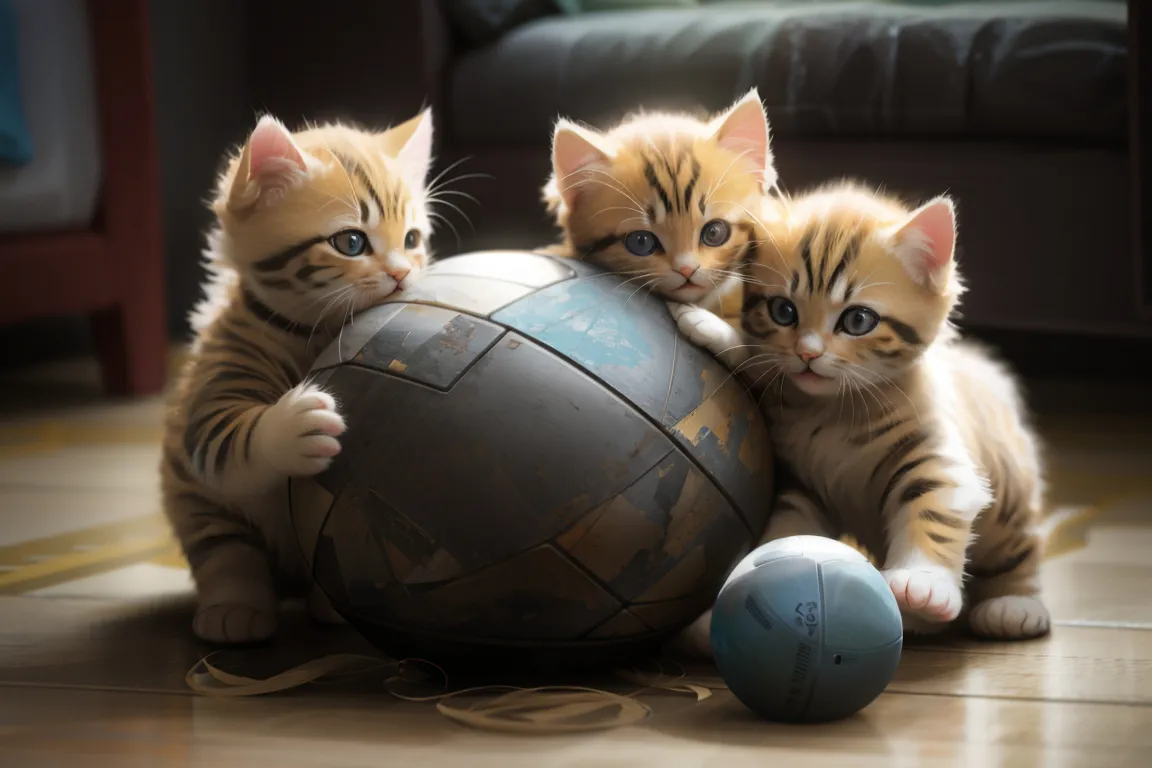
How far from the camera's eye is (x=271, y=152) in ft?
5.10

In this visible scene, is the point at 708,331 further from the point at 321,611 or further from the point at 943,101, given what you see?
the point at 943,101

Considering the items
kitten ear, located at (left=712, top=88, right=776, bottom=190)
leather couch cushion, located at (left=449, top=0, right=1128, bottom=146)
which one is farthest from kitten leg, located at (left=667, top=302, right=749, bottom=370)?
leather couch cushion, located at (left=449, top=0, right=1128, bottom=146)

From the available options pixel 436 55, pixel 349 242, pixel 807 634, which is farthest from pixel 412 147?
pixel 436 55

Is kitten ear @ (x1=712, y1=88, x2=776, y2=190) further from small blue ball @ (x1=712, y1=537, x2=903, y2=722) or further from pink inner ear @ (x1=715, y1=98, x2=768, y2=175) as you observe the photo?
small blue ball @ (x1=712, y1=537, x2=903, y2=722)

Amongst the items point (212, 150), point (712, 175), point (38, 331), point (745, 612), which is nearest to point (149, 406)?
point (38, 331)

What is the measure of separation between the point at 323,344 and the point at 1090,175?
1733mm

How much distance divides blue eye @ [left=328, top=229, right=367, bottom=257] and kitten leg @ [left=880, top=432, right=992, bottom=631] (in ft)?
2.11

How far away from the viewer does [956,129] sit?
9.27ft

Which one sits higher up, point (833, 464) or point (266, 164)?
point (266, 164)

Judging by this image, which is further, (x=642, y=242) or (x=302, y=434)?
(x=642, y=242)

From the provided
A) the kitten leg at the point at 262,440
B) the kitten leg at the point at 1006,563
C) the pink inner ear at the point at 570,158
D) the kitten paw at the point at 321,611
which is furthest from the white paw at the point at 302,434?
the kitten leg at the point at 1006,563

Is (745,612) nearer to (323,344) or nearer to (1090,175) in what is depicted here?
(323,344)

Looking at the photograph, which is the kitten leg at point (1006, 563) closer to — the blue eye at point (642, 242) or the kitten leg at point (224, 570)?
the blue eye at point (642, 242)

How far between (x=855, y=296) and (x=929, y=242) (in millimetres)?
99
